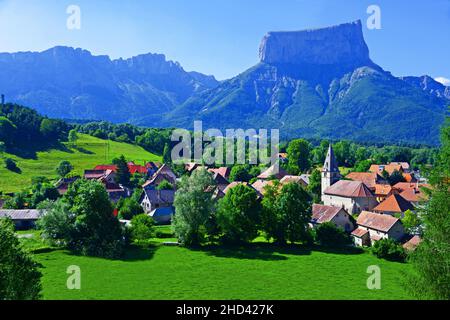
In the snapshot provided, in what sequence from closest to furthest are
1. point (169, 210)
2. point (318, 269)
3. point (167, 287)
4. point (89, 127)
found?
point (167, 287), point (318, 269), point (169, 210), point (89, 127)

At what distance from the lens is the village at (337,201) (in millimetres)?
46562

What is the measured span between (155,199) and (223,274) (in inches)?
1335

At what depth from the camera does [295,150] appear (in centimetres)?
10550

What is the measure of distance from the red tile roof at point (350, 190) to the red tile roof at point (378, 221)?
42.5ft

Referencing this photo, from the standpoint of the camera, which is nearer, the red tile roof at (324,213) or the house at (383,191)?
the red tile roof at (324,213)

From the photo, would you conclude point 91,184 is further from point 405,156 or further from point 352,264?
point 405,156

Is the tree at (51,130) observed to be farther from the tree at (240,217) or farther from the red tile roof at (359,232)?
the red tile roof at (359,232)

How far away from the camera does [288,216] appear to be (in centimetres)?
4516

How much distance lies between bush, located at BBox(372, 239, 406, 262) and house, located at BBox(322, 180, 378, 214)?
2237cm

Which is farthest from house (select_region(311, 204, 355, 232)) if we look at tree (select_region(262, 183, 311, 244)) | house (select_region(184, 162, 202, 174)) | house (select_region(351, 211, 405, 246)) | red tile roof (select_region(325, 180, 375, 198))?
house (select_region(184, 162, 202, 174))

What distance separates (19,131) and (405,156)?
12692 centimetres

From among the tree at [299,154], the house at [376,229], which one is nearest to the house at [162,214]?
the house at [376,229]

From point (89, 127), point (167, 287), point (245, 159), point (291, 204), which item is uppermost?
point (89, 127)
